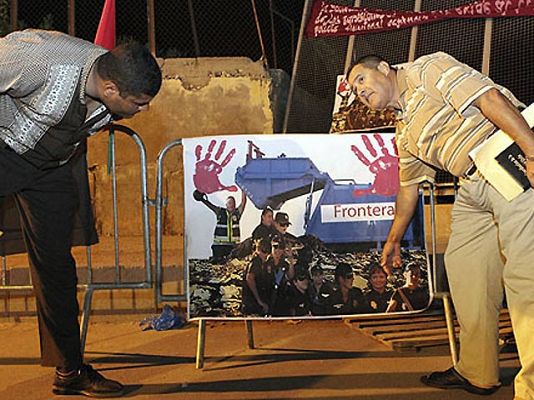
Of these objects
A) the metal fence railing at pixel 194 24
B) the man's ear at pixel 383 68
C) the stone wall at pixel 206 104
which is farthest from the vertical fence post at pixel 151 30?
the man's ear at pixel 383 68

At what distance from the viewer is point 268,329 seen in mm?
5426

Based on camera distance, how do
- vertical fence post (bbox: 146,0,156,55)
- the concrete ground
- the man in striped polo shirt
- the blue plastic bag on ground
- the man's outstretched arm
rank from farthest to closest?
vertical fence post (bbox: 146,0,156,55) < the blue plastic bag on ground < the man's outstretched arm < the concrete ground < the man in striped polo shirt

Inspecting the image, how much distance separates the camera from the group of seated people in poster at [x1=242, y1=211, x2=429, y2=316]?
4.39 m

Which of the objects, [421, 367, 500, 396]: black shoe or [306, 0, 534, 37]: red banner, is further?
[306, 0, 534, 37]: red banner

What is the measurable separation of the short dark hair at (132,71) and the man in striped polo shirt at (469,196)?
0.99 metres

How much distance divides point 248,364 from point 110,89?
1.91 m

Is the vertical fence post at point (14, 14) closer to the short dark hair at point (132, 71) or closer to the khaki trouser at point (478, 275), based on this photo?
the short dark hair at point (132, 71)

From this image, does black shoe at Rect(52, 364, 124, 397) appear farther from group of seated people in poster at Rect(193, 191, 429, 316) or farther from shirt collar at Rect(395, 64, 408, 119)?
shirt collar at Rect(395, 64, 408, 119)

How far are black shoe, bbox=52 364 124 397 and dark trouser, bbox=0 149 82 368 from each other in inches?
2.3

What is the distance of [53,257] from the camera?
4.09 m

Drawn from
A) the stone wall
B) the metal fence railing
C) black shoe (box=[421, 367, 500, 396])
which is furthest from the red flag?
the metal fence railing

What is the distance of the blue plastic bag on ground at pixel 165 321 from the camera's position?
552cm

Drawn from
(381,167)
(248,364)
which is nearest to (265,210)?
(381,167)

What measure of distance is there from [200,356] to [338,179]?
48.2 inches
